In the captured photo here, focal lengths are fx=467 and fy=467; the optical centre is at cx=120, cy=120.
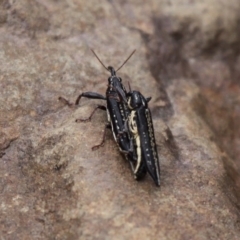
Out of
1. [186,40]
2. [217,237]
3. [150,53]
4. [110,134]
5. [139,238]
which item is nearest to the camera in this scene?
[139,238]

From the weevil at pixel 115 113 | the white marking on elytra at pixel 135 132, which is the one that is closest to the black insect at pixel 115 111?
the weevil at pixel 115 113

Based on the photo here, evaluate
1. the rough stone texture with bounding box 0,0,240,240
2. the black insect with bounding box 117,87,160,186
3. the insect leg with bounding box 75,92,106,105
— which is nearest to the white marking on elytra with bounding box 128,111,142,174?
the black insect with bounding box 117,87,160,186

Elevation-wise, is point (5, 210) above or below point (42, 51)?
below

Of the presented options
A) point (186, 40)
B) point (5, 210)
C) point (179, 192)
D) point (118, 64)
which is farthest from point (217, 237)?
point (186, 40)

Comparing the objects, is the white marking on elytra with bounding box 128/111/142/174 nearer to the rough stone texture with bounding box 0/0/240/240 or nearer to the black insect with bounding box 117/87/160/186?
the black insect with bounding box 117/87/160/186

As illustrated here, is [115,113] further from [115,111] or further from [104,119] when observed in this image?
[104,119]

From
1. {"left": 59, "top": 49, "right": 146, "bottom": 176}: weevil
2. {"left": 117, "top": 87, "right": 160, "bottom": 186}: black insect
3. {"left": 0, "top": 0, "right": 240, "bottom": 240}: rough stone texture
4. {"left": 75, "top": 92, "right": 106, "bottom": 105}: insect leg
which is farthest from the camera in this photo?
{"left": 75, "top": 92, "right": 106, "bottom": 105}: insect leg

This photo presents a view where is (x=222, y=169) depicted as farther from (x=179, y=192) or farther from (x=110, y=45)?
(x=110, y=45)

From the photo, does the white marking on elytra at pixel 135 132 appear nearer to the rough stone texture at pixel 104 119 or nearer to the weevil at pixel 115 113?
the weevil at pixel 115 113
